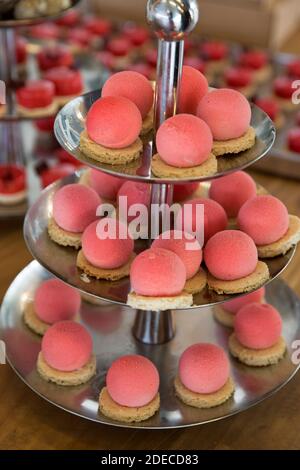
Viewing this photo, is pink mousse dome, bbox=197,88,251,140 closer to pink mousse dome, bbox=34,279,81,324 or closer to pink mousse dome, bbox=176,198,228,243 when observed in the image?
pink mousse dome, bbox=176,198,228,243

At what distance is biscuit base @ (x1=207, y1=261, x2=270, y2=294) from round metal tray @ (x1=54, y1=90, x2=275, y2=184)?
0.17m

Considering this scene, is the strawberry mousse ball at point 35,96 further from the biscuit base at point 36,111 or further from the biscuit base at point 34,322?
the biscuit base at point 34,322

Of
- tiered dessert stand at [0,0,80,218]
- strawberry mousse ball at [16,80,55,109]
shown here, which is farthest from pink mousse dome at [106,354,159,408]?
strawberry mousse ball at [16,80,55,109]

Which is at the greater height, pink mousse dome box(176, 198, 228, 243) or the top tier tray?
the top tier tray

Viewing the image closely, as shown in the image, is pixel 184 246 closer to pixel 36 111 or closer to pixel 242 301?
pixel 242 301

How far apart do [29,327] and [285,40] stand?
5.94 feet

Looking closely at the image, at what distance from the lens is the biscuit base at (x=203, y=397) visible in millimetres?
1156

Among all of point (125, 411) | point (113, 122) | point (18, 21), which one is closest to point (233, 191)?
point (113, 122)

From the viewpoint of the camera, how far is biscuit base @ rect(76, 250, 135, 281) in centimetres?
111

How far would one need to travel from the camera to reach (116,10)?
9.18 feet

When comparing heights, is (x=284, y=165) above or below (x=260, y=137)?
below

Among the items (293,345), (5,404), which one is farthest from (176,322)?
(5,404)

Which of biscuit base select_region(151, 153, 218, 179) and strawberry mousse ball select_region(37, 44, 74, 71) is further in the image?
strawberry mousse ball select_region(37, 44, 74, 71)
